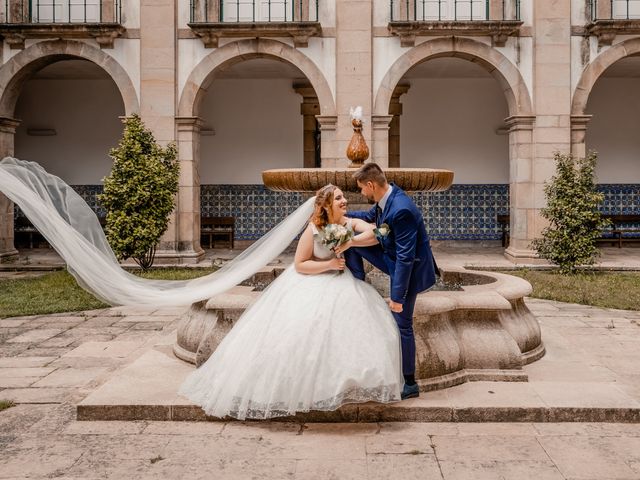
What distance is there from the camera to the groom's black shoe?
4.32 m

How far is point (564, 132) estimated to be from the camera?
12.6 meters

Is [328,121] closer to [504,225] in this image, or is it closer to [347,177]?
[504,225]

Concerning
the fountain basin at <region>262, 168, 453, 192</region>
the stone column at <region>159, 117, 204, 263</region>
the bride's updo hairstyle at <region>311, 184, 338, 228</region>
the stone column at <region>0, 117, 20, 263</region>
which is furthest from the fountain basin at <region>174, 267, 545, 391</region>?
the stone column at <region>0, 117, 20, 263</region>

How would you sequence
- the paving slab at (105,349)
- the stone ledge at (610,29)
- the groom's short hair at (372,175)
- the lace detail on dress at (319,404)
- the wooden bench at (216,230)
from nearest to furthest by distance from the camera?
the lace detail on dress at (319,404) → the groom's short hair at (372,175) → the paving slab at (105,349) → the stone ledge at (610,29) → the wooden bench at (216,230)

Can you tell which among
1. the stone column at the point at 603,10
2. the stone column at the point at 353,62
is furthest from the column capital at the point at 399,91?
the stone column at the point at 603,10

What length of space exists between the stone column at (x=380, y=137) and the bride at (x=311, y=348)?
27.2 ft

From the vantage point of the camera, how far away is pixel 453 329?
4949 mm

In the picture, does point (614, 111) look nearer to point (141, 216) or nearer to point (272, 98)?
point (272, 98)

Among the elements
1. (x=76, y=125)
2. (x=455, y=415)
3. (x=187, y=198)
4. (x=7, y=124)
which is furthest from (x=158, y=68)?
(x=455, y=415)

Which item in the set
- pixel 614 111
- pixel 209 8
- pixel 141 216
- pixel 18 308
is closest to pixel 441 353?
pixel 18 308

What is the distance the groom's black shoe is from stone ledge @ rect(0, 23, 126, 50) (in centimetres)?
1010

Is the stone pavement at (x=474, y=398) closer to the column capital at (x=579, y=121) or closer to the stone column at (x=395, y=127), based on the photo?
the column capital at (x=579, y=121)

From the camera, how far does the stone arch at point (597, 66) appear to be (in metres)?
12.6

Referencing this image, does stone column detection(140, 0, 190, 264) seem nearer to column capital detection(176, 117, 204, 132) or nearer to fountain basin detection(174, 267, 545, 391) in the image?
column capital detection(176, 117, 204, 132)
